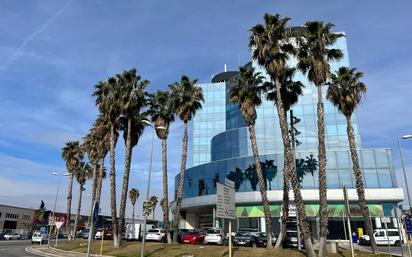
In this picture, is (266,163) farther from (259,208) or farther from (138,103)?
(138,103)

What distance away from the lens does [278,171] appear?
54.7m

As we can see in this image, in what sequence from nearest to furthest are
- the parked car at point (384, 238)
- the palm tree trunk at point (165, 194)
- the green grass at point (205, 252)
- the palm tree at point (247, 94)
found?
the green grass at point (205, 252)
the palm tree at point (247, 94)
the palm tree trunk at point (165, 194)
the parked car at point (384, 238)

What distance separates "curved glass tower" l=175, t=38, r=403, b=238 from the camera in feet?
170

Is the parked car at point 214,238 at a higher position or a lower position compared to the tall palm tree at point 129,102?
lower

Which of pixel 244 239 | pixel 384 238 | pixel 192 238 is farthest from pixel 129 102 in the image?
pixel 384 238


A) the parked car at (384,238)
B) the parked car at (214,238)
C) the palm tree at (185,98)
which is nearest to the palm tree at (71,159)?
the palm tree at (185,98)

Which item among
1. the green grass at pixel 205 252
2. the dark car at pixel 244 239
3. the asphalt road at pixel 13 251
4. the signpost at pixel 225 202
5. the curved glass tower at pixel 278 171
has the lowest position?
the asphalt road at pixel 13 251

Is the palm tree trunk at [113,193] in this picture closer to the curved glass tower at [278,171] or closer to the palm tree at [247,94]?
the palm tree at [247,94]

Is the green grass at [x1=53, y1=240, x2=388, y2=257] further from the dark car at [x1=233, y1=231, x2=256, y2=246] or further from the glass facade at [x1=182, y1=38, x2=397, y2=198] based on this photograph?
the glass facade at [x1=182, y1=38, x2=397, y2=198]

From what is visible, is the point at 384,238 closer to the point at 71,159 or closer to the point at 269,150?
the point at 269,150

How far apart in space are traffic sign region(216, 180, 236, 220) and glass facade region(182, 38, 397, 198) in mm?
37989

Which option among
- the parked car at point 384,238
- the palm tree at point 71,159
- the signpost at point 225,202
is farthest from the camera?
the palm tree at point 71,159

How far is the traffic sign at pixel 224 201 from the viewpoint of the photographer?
16.0 meters

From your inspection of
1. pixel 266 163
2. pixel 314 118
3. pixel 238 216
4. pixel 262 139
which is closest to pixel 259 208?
pixel 238 216
